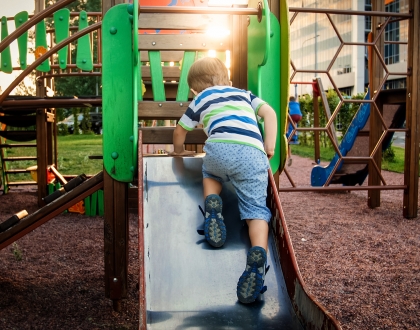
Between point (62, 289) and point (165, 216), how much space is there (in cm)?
132

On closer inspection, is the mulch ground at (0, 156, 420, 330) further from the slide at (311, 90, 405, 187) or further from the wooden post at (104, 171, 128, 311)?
the slide at (311, 90, 405, 187)

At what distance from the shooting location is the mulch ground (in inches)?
117

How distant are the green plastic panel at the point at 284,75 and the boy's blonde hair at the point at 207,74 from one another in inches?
14.0

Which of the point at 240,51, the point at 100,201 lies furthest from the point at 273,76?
the point at 100,201

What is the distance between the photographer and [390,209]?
6445 millimetres

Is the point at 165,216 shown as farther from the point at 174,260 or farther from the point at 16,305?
the point at 16,305

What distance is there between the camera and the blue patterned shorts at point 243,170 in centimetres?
243

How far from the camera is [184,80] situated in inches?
127

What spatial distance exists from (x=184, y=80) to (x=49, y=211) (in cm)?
115

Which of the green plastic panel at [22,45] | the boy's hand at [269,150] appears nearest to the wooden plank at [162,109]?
the boy's hand at [269,150]

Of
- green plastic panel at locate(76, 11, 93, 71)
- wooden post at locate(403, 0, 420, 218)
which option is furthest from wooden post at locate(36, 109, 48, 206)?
wooden post at locate(403, 0, 420, 218)

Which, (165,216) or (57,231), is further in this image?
(57,231)

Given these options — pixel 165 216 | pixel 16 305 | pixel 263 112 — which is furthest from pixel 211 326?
pixel 16 305

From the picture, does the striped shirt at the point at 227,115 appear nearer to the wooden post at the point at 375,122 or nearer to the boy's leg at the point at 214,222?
the boy's leg at the point at 214,222
